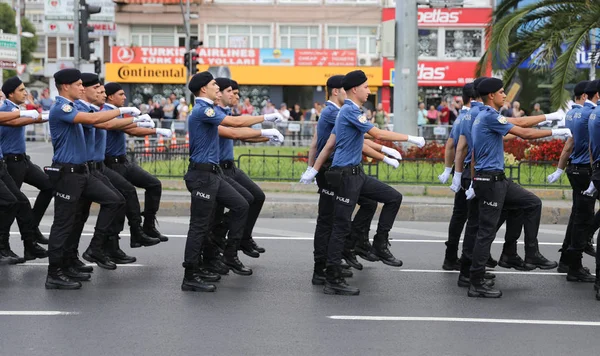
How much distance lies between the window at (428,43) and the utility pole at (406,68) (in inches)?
1070

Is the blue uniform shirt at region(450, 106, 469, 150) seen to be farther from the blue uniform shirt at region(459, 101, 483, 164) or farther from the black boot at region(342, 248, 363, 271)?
the black boot at region(342, 248, 363, 271)

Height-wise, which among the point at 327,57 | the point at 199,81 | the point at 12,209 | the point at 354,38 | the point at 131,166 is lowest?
the point at 12,209

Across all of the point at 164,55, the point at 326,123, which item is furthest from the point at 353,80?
the point at 164,55

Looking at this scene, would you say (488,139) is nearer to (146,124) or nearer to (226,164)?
(226,164)

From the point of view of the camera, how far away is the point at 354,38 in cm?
5250

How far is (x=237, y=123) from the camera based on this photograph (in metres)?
10.0

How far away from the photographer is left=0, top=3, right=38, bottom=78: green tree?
233ft

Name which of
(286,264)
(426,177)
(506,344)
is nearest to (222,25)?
(426,177)

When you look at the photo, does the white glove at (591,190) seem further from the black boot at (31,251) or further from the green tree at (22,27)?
the green tree at (22,27)

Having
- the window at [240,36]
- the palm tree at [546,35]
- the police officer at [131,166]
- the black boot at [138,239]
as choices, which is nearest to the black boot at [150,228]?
the police officer at [131,166]

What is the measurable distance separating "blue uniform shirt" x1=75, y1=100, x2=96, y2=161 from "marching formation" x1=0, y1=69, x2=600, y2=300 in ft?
0.06

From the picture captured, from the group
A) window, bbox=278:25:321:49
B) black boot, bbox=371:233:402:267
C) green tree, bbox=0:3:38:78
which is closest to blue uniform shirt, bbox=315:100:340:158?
black boot, bbox=371:233:402:267

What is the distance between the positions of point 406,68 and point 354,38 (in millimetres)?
29629

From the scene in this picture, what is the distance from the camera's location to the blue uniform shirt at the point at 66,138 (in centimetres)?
995
